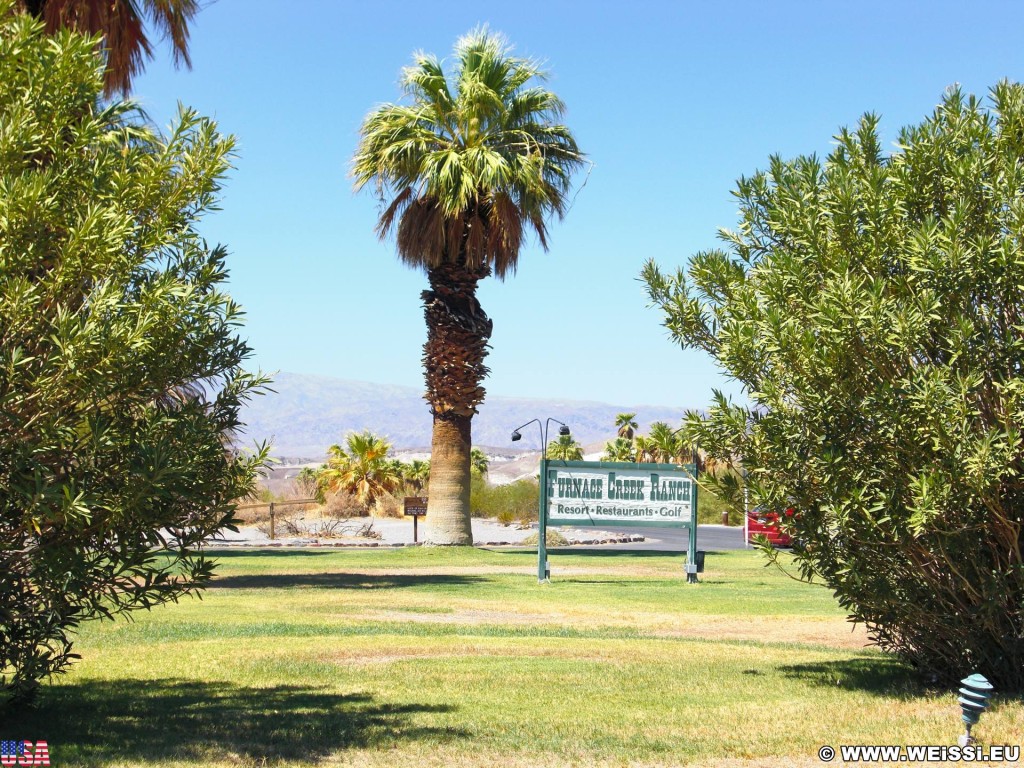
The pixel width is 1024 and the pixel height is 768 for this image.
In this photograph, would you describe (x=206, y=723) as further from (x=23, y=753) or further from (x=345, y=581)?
(x=345, y=581)

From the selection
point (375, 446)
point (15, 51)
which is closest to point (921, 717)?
point (15, 51)

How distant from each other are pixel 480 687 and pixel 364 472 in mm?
42596

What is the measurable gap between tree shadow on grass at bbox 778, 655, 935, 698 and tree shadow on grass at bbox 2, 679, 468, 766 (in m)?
3.70

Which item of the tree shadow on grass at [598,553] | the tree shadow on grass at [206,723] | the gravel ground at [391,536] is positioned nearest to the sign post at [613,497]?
the tree shadow on grass at [598,553]

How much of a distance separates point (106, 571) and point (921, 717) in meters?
5.88

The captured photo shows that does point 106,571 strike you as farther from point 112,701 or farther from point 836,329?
point 836,329

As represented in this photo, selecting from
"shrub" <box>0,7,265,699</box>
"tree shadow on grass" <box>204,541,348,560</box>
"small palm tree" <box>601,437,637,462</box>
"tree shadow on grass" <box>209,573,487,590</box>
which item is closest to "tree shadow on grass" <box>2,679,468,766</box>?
"shrub" <box>0,7,265,699</box>

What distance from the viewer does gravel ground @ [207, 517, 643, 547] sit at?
121 ft

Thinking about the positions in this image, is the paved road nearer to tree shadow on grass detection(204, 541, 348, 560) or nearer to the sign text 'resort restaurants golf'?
tree shadow on grass detection(204, 541, 348, 560)

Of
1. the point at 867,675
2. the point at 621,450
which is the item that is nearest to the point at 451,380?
the point at 867,675

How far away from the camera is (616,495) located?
Answer: 2177 centimetres

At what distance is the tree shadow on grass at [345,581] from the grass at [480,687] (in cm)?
185

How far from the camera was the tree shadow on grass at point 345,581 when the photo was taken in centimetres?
2019

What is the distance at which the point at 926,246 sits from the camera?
812 centimetres
